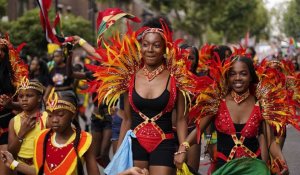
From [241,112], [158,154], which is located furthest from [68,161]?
[241,112]

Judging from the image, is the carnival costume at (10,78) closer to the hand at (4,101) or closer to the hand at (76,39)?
the hand at (4,101)

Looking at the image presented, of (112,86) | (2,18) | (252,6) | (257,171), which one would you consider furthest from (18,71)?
(252,6)

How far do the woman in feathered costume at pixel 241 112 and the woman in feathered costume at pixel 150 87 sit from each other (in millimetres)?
193

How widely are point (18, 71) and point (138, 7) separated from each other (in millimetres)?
58127

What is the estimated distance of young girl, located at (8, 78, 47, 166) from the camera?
23.8ft

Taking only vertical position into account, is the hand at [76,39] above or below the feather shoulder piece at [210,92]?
above

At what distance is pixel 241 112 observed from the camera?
263 inches

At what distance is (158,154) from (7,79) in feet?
8.89

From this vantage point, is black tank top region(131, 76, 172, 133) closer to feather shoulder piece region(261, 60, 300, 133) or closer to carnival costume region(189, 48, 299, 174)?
carnival costume region(189, 48, 299, 174)

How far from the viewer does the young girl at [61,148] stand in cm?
621

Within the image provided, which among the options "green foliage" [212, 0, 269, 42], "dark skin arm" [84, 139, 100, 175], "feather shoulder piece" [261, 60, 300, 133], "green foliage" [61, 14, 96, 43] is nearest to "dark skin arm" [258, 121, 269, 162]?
"feather shoulder piece" [261, 60, 300, 133]

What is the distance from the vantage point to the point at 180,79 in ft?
22.2

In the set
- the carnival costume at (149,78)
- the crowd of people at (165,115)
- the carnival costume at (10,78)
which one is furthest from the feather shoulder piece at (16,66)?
the carnival costume at (149,78)

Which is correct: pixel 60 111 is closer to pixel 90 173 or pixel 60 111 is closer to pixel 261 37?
pixel 90 173
